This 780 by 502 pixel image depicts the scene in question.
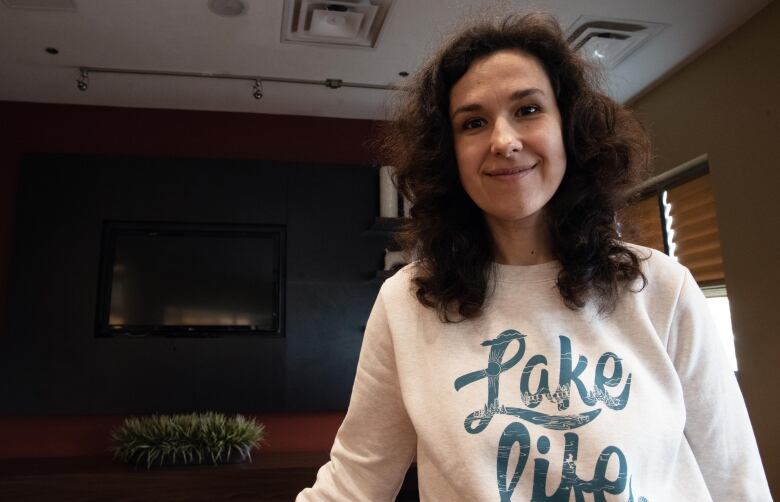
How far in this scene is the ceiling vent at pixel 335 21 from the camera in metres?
2.84

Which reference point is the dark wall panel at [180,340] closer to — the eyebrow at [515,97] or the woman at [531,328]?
the woman at [531,328]

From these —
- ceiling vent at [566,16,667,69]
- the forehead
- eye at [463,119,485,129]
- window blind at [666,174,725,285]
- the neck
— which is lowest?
the neck

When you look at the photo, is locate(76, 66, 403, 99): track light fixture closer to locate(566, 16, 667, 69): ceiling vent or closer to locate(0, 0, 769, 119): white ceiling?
locate(0, 0, 769, 119): white ceiling

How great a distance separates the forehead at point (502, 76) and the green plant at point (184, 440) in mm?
2648

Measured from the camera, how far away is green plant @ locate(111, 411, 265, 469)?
2.98 meters

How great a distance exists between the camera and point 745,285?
9.65ft

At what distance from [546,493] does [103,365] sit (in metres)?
3.41

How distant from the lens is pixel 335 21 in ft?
A: 9.78

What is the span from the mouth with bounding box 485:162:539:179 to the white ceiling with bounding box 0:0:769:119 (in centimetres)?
179

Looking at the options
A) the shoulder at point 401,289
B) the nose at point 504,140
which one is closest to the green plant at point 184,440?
the shoulder at point 401,289

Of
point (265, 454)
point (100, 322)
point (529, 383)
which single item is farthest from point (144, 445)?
point (529, 383)

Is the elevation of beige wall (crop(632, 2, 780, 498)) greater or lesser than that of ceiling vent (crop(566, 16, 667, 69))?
lesser

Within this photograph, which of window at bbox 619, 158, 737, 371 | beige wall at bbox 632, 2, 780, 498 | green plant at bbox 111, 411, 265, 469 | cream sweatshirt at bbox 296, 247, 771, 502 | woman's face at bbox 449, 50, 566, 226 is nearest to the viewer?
cream sweatshirt at bbox 296, 247, 771, 502

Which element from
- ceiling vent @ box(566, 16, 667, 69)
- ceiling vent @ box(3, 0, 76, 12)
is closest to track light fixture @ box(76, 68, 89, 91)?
ceiling vent @ box(3, 0, 76, 12)
